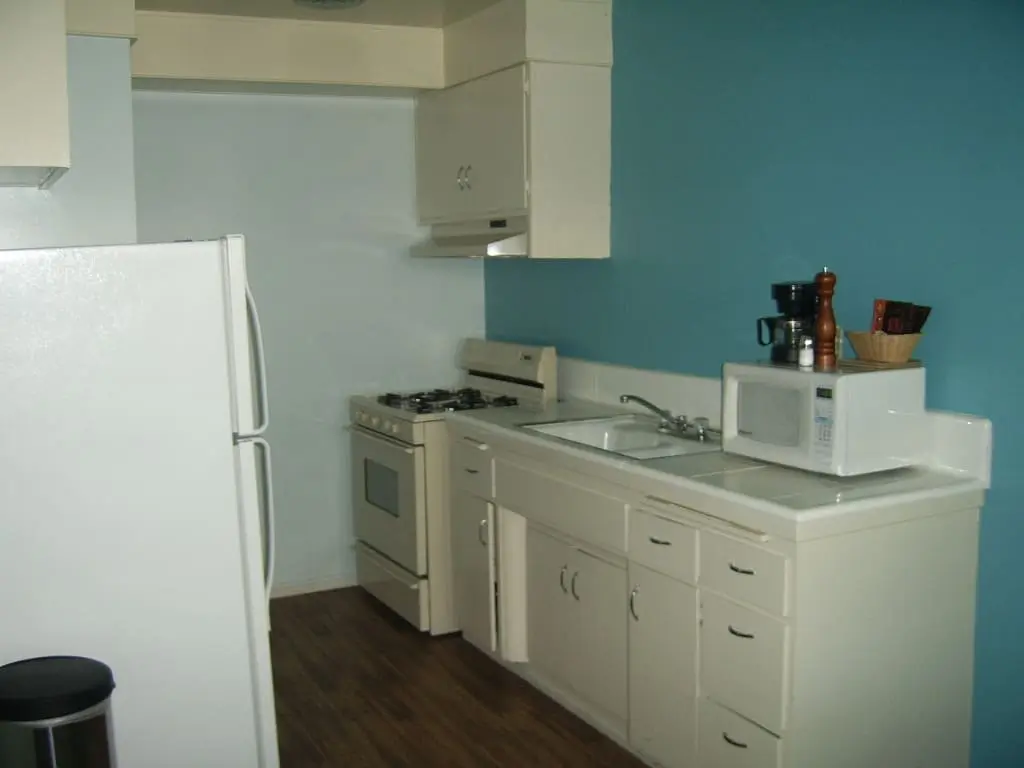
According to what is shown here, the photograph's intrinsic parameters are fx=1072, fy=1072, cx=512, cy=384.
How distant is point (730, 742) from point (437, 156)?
2.99 meters

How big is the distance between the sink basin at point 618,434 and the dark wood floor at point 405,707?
94 cm

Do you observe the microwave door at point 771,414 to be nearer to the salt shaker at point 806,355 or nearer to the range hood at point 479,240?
the salt shaker at point 806,355

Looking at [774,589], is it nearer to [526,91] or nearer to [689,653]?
[689,653]

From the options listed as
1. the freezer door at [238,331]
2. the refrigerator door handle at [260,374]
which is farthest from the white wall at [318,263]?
the freezer door at [238,331]

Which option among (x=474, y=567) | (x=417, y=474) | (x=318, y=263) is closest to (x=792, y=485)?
(x=474, y=567)

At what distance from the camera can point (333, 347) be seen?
16.6 feet

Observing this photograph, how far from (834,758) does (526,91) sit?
2.57 meters

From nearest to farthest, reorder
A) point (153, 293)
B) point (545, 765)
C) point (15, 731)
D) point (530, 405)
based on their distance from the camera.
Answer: point (15, 731) → point (153, 293) → point (545, 765) → point (530, 405)

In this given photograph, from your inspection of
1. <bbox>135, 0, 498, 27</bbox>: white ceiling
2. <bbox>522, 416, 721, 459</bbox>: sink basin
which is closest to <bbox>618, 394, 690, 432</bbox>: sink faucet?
<bbox>522, 416, 721, 459</bbox>: sink basin

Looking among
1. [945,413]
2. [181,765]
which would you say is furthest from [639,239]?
Answer: [181,765]

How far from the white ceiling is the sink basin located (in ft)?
5.56

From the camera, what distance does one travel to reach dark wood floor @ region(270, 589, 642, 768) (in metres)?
3.43

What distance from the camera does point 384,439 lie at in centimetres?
466

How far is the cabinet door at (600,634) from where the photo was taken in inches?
130
